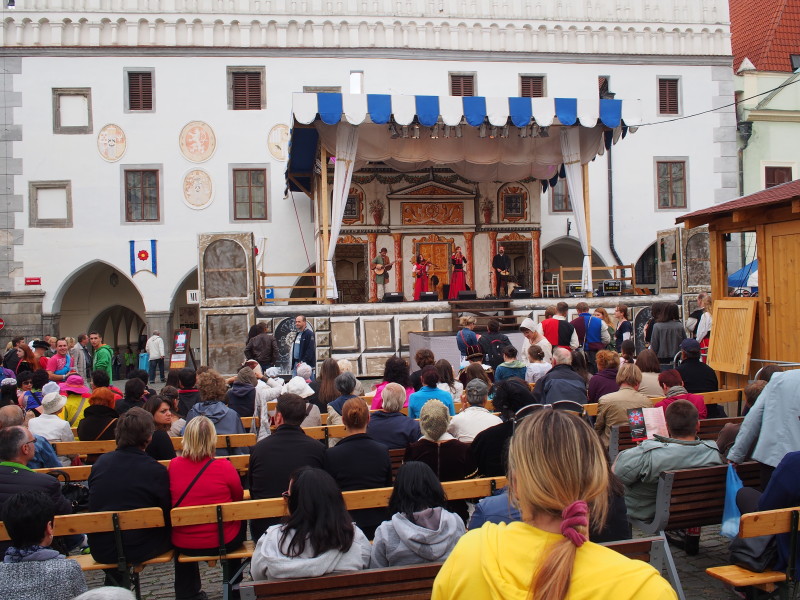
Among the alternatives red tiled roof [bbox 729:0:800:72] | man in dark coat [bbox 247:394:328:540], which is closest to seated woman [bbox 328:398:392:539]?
man in dark coat [bbox 247:394:328:540]

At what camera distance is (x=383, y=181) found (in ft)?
71.4

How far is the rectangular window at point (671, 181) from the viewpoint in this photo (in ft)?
78.6

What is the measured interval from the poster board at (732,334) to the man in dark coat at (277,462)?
22.8ft

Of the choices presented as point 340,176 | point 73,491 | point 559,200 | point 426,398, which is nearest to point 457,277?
point 340,176

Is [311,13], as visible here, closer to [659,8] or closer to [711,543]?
[659,8]

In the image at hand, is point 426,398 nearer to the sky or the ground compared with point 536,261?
nearer to the ground

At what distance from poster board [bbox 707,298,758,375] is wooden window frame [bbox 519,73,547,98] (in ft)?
47.1

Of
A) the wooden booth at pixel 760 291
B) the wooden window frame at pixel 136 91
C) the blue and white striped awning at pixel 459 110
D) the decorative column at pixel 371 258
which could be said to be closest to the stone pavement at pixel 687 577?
the wooden booth at pixel 760 291

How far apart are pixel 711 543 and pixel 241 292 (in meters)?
12.7

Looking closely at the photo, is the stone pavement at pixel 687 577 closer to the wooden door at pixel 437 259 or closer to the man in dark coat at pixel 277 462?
the man in dark coat at pixel 277 462

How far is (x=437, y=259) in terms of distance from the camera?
2195cm

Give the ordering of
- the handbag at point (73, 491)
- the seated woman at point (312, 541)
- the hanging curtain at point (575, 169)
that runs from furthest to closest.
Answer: the hanging curtain at point (575, 169) < the handbag at point (73, 491) < the seated woman at point (312, 541)

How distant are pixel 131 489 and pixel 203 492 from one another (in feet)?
1.39

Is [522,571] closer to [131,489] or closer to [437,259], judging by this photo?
[131,489]
